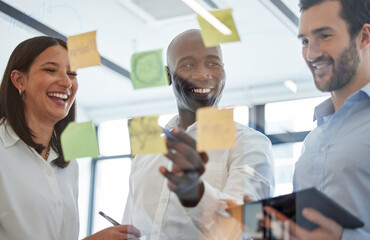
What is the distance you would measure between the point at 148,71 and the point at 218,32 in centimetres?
14

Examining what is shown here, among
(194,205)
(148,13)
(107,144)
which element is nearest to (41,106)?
(107,144)

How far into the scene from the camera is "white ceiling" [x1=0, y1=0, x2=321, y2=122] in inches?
31.9

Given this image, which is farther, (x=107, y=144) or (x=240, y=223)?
(x=107, y=144)

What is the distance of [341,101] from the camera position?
742mm

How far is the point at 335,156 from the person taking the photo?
72cm

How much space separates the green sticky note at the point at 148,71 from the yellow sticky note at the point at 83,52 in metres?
0.10

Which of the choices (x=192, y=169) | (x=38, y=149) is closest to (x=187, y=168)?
(x=192, y=169)

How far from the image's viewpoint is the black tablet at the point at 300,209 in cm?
65

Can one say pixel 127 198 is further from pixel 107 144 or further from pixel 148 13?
pixel 148 13

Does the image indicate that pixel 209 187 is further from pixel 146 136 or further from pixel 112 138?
pixel 112 138

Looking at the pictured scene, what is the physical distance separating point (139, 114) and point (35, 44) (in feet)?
1.14

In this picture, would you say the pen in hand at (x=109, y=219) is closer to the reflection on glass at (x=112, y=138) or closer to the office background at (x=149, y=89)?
the office background at (x=149, y=89)

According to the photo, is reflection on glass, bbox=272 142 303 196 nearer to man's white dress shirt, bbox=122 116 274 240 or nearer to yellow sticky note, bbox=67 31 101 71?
man's white dress shirt, bbox=122 116 274 240

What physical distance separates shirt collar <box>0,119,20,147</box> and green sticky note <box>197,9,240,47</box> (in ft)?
1.68
